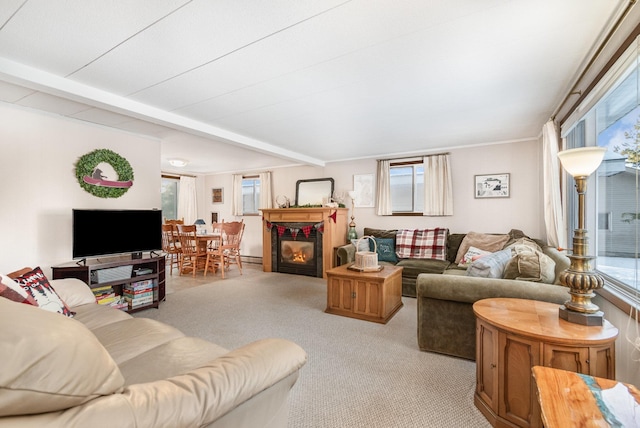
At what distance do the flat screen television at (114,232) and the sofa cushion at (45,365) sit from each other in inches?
122

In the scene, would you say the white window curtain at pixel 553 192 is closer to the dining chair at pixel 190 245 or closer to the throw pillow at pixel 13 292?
the throw pillow at pixel 13 292

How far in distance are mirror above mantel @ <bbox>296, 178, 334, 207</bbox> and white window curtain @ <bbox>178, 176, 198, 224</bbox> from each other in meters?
3.31

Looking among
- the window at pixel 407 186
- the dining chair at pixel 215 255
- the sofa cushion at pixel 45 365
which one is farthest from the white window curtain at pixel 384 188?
the sofa cushion at pixel 45 365

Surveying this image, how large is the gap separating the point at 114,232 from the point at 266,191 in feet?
12.4

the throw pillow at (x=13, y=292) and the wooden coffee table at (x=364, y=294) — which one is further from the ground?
the throw pillow at (x=13, y=292)

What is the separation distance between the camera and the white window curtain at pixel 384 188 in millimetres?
5496

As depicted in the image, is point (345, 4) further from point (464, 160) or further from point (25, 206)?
point (464, 160)

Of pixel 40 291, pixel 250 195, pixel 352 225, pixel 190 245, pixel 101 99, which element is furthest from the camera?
pixel 250 195

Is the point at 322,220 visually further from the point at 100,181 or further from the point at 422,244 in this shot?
the point at 100,181

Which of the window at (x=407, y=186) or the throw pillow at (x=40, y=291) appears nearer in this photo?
the throw pillow at (x=40, y=291)

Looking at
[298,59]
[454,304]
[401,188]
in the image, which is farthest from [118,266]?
[401,188]

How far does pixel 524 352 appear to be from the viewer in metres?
1.54

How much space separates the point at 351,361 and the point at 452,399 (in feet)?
2.61

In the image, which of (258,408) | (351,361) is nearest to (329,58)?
(258,408)
